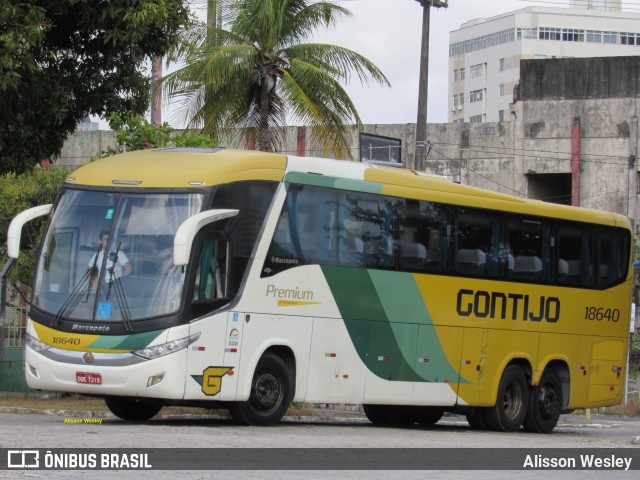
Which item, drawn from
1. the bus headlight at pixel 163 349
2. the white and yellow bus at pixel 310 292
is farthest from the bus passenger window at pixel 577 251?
the bus headlight at pixel 163 349

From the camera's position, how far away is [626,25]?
381 ft

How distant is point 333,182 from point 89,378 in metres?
4.51

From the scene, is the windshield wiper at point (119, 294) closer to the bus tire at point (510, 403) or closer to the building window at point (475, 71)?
the bus tire at point (510, 403)

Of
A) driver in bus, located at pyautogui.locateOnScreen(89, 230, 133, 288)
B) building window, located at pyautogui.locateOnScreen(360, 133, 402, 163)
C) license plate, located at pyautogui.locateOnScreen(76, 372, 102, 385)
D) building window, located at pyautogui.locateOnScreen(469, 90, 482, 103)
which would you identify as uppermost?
building window, located at pyautogui.locateOnScreen(469, 90, 482, 103)

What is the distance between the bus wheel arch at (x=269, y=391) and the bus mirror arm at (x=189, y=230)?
2.00 metres

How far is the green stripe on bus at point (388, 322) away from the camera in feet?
56.9

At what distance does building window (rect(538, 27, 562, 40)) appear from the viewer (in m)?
114

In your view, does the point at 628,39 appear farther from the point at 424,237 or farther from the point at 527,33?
the point at 424,237

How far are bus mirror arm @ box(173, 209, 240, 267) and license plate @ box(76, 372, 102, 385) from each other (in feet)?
5.39

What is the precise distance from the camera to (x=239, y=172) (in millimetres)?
15891

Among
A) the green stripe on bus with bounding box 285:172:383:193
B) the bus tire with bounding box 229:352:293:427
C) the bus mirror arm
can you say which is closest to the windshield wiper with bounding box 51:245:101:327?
the bus mirror arm

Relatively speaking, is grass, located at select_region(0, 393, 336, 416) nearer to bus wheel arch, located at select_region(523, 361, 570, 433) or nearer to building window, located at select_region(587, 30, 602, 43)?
bus wheel arch, located at select_region(523, 361, 570, 433)

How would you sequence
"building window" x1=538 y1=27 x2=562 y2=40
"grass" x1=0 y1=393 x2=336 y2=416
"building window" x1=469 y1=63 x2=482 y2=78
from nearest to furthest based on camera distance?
"grass" x1=0 y1=393 x2=336 y2=416, "building window" x1=538 y1=27 x2=562 y2=40, "building window" x1=469 y1=63 x2=482 y2=78

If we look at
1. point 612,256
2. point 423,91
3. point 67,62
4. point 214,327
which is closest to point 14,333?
point 67,62
